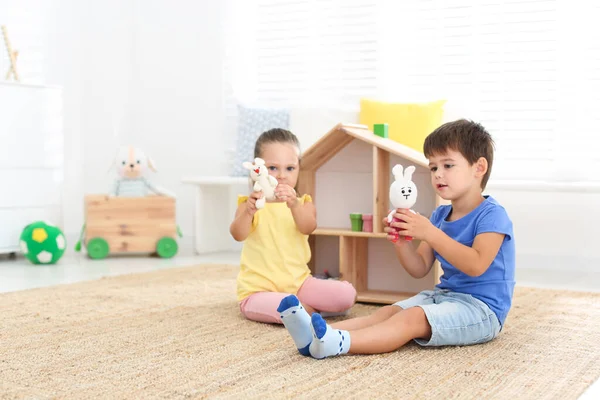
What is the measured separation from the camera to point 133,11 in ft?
15.3

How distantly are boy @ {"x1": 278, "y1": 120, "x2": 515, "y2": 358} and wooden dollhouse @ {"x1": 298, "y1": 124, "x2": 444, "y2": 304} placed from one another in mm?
513

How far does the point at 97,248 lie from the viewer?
12.1 ft

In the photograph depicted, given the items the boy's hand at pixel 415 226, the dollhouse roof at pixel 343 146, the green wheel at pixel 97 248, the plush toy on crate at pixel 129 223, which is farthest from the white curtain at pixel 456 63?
the boy's hand at pixel 415 226

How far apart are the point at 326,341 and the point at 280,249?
57 cm

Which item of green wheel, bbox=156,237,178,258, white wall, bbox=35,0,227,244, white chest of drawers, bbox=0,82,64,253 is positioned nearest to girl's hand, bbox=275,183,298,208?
green wheel, bbox=156,237,178,258

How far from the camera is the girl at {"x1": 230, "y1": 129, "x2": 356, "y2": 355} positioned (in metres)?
→ 2.13

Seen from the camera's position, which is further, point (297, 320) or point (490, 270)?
point (490, 270)

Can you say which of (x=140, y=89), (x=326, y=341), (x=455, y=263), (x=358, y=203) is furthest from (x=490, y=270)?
(x=140, y=89)

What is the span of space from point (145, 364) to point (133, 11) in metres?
3.41

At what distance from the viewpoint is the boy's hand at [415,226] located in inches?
67.4

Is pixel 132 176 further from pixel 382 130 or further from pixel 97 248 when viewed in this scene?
pixel 382 130

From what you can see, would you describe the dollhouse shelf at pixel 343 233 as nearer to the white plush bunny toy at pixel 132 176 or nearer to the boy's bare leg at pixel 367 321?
the boy's bare leg at pixel 367 321

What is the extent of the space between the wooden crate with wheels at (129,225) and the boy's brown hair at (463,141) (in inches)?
84.2

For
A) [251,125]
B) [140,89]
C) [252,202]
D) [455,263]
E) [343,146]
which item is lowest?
[455,263]
